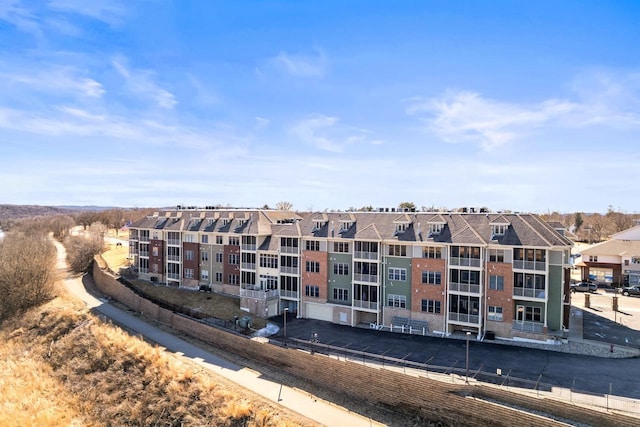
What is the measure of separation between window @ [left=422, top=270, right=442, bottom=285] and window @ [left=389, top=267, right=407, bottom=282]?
1.82m

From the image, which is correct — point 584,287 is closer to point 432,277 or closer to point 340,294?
point 432,277

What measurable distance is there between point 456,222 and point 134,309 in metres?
38.7

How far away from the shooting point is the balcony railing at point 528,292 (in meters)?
33.8

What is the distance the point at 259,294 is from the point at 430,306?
17.5 metres

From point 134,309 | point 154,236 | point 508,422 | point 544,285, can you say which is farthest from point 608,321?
point 154,236

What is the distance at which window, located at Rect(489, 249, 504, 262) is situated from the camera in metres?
35.1

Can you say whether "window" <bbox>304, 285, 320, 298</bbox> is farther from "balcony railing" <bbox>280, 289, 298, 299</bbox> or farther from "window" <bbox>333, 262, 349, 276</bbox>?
"window" <bbox>333, 262, 349, 276</bbox>

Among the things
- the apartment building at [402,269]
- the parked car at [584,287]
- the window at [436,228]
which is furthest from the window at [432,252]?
the parked car at [584,287]

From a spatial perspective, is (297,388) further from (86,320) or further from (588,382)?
(86,320)

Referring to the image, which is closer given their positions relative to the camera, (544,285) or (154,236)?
(544,285)

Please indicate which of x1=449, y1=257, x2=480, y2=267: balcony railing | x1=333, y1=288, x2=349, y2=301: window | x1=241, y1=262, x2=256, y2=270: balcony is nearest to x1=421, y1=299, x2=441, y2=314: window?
x1=449, y1=257, x2=480, y2=267: balcony railing

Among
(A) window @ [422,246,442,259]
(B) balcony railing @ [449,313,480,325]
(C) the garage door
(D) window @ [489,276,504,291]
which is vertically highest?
(A) window @ [422,246,442,259]

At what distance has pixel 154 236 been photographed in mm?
60062

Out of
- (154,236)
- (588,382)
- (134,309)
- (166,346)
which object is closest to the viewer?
(588,382)
